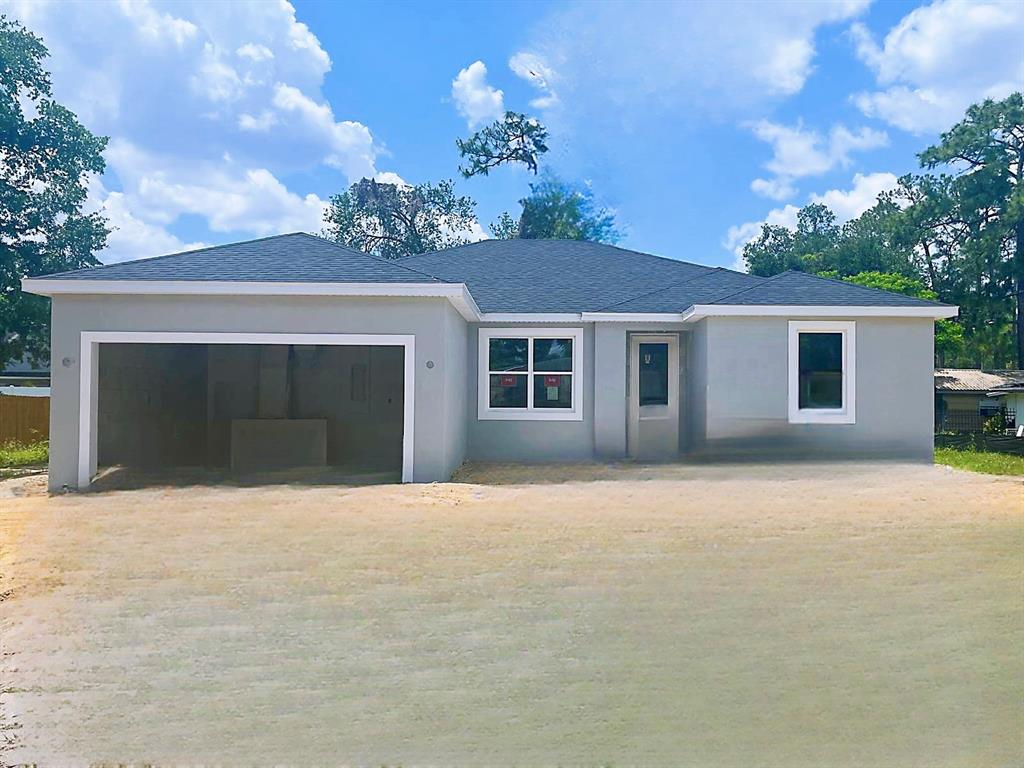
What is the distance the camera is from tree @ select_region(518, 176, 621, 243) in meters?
33.2

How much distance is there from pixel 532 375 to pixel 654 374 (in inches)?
89.8

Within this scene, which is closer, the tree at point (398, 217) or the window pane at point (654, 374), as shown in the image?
the window pane at point (654, 374)


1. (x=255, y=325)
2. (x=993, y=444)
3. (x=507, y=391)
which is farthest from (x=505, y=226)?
(x=255, y=325)

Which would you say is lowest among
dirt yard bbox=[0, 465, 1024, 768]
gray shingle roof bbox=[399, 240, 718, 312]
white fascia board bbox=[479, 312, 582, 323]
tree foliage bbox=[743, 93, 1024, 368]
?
dirt yard bbox=[0, 465, 1024, 768]

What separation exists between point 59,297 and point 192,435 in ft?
16.7

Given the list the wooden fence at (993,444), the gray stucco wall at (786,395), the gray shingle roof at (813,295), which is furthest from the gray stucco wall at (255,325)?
the wooden fence at (993,444)

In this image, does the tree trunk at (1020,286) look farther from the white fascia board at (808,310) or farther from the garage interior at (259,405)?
the garage interior at (259,405)

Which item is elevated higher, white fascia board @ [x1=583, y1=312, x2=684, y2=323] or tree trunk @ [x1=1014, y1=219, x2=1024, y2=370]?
tree trunk @ [x1=1014, y1=219, x2=1024, y2=370]

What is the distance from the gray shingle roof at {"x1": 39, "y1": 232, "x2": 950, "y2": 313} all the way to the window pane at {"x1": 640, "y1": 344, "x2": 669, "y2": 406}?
783mm

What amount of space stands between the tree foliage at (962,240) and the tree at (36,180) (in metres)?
25.7

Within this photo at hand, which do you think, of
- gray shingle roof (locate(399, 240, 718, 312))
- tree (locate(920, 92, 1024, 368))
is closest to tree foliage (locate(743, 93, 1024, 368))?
tree (locate(920, 92, 1024, 368))

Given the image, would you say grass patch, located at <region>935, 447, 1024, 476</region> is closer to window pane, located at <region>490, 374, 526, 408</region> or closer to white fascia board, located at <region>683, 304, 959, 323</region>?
white fascia board, located at <region>683, 304, 959, 323</region>

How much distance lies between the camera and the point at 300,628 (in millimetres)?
4934

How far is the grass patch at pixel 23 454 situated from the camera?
16531mm
